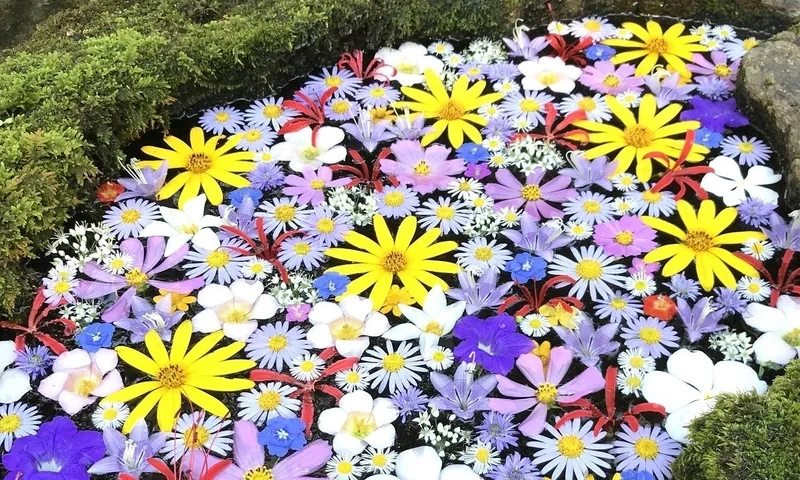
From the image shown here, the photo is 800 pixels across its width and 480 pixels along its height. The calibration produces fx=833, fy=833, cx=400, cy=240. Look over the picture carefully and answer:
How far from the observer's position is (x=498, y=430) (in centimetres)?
128

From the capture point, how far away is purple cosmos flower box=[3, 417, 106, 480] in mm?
1222

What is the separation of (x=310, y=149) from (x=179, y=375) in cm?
59

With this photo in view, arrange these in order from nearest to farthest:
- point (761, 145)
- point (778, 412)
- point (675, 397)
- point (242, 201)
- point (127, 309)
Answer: point (778, 412) → point (675, 397) → point (127, 309) → point (242, 201) → point (761, 145)

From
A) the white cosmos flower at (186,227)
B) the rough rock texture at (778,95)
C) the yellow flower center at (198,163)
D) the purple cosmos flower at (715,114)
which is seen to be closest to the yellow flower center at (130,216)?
the white cosmos flower at (186,227)

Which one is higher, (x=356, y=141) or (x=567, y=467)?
(x=356, y=141)

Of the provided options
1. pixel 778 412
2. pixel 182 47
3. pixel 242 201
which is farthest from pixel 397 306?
pixel 182 47

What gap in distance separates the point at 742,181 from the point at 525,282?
1.77 feet

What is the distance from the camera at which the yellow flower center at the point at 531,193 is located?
5.35ft

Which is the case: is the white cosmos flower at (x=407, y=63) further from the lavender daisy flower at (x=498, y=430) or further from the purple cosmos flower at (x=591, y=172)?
the lavender daisy flower at (x=498, y=430)

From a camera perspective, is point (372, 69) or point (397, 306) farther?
point (372, 69)

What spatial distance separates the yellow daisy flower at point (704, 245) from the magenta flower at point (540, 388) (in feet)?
0.94

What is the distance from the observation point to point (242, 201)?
1.62 m

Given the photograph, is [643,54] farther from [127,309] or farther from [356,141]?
[127,309]

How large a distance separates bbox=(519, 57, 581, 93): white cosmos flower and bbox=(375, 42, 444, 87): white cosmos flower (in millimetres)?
201
